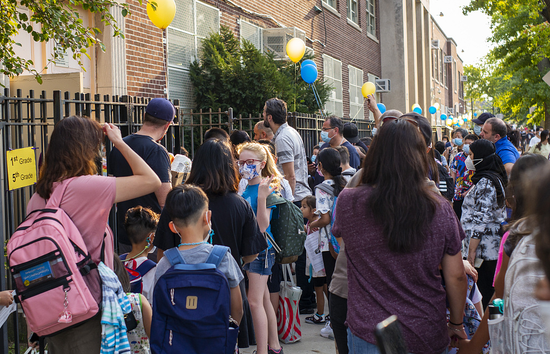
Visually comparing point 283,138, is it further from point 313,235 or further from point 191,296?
point 191,296

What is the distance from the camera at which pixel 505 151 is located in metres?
5.69

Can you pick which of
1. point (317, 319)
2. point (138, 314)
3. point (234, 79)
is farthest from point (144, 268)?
point (234, 79)

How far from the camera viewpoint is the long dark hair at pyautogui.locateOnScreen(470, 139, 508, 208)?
452cm

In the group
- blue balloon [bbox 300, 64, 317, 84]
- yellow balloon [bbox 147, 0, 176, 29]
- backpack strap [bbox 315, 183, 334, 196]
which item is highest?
yellow balloon [bbox 147, 0, 176, 29]

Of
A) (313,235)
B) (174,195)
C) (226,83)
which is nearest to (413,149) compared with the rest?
(174,195)

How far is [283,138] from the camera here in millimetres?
5422

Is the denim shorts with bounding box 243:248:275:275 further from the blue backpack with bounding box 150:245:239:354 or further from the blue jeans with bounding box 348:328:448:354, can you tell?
the blue jeans with bounding box 348:328:448:354

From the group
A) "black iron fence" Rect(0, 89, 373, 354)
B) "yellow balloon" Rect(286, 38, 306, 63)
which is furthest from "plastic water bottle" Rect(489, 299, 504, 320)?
"yellow balloon" Rect(286, 38, 306, 63)

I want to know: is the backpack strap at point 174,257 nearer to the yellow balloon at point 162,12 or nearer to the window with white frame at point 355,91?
the yellow balloon at point 162,12

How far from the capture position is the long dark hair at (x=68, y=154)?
2549 mm

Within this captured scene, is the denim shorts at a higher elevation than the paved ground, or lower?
higher

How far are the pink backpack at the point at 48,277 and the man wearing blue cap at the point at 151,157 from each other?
55.7 inches

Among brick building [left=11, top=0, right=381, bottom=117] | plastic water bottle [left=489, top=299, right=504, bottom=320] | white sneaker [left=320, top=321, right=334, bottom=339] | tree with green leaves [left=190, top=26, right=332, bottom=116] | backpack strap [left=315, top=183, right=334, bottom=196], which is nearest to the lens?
plastic water bottle [left=489, top=299, right=504, bottom=320]

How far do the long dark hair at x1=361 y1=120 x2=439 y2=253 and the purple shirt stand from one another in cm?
4
